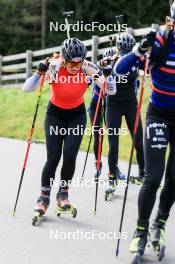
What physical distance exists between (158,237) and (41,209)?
1.75 meters

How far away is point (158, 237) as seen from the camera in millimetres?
5324

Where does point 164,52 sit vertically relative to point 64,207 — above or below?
above

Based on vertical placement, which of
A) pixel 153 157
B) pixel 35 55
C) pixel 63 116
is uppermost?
pixel 35 55

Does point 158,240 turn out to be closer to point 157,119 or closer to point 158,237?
point 158,237

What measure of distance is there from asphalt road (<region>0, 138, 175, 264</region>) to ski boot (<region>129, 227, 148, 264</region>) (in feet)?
0.30

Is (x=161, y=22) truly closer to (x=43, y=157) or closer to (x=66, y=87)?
(x=43, y=157)

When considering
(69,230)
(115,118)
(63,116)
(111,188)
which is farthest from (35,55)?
(69,230)

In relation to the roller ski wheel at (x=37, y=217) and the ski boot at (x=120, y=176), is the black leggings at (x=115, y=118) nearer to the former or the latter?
the ski boot at (x=120, y=176)

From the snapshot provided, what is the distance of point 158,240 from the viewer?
17.4 feet

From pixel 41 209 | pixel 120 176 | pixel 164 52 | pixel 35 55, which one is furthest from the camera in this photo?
pixel 35 55

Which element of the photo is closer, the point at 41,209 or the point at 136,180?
the point at 41,209

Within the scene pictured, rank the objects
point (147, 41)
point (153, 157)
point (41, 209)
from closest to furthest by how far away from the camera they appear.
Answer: point (147, 41) < point (153, 157) < point (41, 209)

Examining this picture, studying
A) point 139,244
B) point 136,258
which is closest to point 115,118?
point 139,244

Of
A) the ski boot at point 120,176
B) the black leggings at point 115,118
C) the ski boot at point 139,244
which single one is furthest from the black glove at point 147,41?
the ski boot at point 120,176
